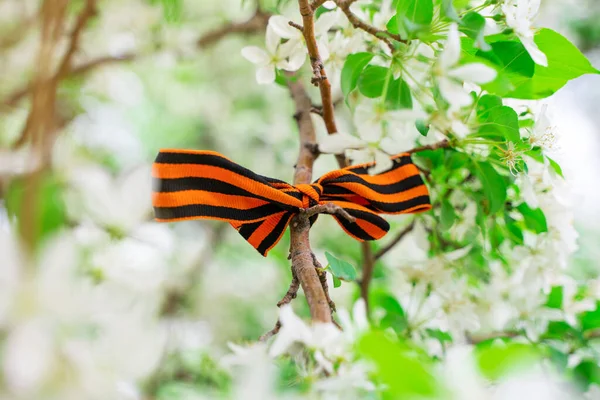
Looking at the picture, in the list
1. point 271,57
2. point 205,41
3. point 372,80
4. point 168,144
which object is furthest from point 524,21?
point 168,144

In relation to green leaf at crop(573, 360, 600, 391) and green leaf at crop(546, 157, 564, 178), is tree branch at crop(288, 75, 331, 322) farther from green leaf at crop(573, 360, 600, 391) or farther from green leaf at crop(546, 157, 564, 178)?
green leaf at crop(573, 360, 600, 391)

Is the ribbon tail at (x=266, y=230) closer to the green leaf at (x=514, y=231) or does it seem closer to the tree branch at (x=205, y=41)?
the green leaf at (x=514, y=231)

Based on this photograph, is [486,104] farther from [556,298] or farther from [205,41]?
[205,41]

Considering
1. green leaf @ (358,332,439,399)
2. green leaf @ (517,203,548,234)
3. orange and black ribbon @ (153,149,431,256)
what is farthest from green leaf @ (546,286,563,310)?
green leaf @ (358,332,439,399)

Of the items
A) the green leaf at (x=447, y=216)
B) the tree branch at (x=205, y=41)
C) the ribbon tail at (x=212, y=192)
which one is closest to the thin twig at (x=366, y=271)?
the green leaf at (x=447, y=216)

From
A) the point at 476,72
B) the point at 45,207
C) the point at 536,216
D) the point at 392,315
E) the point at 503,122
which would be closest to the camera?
the point at 45,207

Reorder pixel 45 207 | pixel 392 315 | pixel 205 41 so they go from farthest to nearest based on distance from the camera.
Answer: pixel 205 41 → pixel 392 315 → pixel 45 207

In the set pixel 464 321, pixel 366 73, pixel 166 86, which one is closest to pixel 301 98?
pixel 366 73
